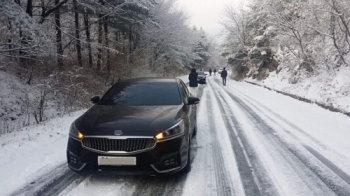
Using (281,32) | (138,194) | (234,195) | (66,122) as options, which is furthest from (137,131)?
(281,32)

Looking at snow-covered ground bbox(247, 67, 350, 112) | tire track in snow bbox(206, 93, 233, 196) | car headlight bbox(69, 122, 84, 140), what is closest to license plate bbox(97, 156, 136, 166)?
car headlight bbox(69, 122, 84, 140)

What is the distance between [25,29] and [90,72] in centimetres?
757

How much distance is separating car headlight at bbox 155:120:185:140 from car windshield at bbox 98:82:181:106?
980mm

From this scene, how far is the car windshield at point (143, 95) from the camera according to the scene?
17.3 feet

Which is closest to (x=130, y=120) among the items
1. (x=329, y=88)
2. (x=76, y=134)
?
(x=76, y=134)

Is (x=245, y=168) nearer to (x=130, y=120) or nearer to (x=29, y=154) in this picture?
(x=130, y=120)

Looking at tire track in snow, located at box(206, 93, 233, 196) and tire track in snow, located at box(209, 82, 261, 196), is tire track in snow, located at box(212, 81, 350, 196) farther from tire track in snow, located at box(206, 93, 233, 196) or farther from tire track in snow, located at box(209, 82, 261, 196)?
tire track in snow, located at box(206, 93, 233, 196)

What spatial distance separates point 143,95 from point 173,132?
5.33 ft

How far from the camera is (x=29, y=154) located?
214 inches

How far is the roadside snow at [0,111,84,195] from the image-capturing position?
14.0ft

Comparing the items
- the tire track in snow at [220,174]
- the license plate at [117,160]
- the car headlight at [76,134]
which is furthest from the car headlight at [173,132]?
the car headlight at [76,134]

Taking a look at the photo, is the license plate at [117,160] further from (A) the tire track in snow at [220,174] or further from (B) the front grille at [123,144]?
(A) the tire track in snow at [220,174]

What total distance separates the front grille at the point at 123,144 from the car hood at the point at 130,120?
0.28ft

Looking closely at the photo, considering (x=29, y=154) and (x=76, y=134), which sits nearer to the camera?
(x=76, y=134)
